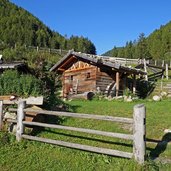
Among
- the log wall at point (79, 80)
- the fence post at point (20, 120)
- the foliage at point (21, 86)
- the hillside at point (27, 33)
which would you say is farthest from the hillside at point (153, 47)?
the fence post at point (20, 120)

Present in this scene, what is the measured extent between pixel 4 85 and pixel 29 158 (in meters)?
5.97

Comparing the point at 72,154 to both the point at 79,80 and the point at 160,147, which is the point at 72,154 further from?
the point at 79,80

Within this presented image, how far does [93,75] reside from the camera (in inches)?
1240

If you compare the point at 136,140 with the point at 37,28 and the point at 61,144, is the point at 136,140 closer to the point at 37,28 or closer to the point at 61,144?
the point at 61,144

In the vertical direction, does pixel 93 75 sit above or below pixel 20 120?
above

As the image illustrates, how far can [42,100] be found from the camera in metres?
13.0

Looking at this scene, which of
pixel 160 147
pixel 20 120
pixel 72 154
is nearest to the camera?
pixel 72 154

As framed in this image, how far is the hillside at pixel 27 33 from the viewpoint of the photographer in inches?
4257

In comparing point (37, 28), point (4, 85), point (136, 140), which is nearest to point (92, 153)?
point (136, 140)

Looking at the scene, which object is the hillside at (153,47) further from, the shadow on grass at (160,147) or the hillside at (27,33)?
the shadow on grass at (160,147)

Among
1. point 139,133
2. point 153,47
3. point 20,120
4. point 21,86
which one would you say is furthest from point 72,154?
point 153,47

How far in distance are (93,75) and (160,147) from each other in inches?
830

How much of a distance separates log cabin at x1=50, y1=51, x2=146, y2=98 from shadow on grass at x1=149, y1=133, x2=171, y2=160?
17744 millimetres

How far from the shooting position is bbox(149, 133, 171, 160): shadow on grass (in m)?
9.95
